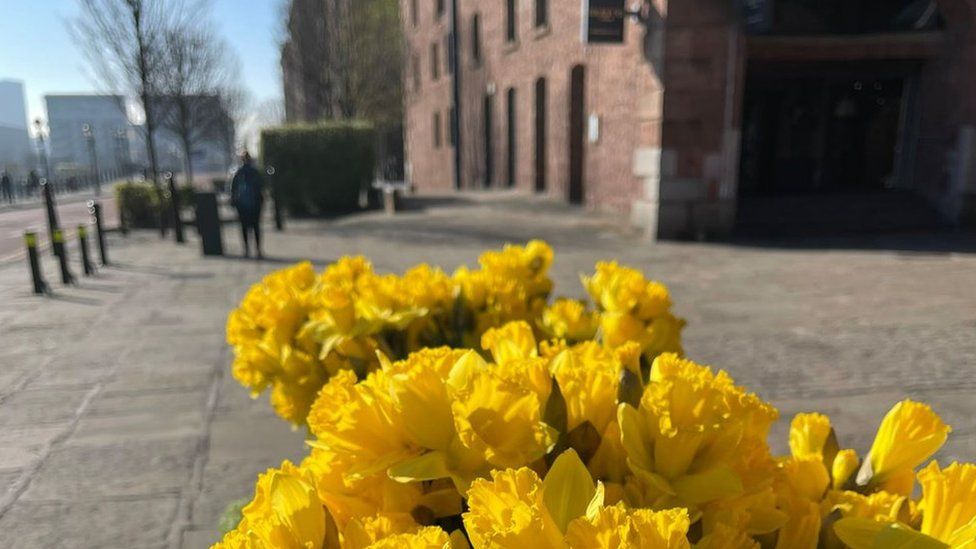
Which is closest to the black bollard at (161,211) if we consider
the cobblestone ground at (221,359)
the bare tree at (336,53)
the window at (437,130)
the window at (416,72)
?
the cobblestone ground at (221,359)

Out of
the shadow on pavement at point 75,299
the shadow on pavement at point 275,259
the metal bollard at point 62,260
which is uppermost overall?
the metal bollard at point 62,260

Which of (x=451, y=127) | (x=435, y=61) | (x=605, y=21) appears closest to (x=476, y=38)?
(x=451, y=127)

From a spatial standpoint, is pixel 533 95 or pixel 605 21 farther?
pixel 533 95

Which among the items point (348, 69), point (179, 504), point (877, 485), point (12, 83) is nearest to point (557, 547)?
point (877, 485)

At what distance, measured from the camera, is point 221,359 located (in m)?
5.26

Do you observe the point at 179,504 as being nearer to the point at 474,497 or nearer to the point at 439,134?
the point at 474,497

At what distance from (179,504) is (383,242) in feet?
30.5

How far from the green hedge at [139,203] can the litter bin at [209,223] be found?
6373mm

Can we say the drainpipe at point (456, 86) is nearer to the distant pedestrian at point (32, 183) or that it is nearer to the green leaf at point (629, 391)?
the green leaf at point (629, 391)

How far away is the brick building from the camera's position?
1088 cm

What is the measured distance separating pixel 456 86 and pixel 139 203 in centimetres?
1366

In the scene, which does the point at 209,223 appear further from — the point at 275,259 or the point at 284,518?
the point at 284,518

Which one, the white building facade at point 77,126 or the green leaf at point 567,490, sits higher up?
the white building facade at point 77,126

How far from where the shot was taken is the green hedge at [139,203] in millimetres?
16609
